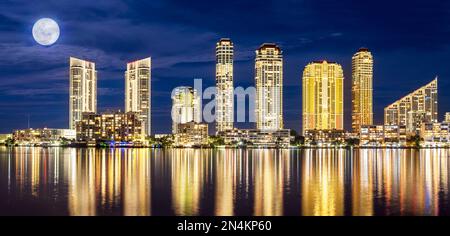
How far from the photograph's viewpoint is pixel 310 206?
25438mm

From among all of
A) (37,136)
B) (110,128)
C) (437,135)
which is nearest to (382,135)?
(437,135)

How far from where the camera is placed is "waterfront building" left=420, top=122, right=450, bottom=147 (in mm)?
167625

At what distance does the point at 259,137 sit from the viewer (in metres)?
172

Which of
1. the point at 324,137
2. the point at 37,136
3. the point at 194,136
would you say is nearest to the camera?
the point at 194,136

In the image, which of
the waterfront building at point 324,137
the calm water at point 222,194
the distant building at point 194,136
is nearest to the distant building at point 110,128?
the distant building at point 194,136

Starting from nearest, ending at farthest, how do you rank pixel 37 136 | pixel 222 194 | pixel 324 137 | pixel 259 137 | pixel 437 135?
pixel 222 194 → pixel 437 135 → pixel 259 137 → pixel 324 137 → pixel 37 136

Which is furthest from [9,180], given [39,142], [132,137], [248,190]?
[39,142]

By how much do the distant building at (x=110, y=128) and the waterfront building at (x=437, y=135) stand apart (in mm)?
80196

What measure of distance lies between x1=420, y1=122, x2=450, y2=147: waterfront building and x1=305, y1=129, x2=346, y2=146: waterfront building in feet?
76.9

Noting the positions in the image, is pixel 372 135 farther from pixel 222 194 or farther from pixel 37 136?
pixel 222 194

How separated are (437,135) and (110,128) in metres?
91.3

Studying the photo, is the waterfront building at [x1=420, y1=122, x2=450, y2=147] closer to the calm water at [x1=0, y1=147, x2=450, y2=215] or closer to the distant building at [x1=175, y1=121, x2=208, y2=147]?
the distant building at [x1=175, y1=121, x2=208, y2=147]
